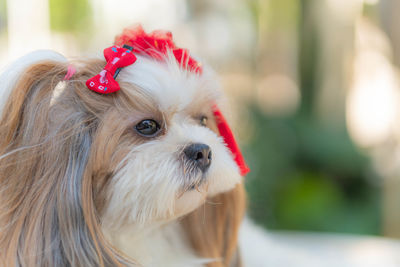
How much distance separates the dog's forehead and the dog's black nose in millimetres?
122

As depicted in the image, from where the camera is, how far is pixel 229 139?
4.70ft

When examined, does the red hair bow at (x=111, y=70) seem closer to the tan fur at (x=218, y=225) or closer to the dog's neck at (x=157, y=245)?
the dog's neck at (x=157, y=245)

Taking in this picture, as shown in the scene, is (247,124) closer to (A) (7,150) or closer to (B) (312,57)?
(B) (312,57)

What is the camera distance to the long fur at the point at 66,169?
108cm

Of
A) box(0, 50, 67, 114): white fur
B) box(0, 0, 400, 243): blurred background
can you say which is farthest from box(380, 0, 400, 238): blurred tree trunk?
box(0, 50, 67, 114): white fur

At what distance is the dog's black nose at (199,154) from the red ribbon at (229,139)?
0.24 metres

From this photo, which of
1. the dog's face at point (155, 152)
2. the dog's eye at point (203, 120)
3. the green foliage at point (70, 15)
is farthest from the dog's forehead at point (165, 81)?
the green foliage at point (70, 15)

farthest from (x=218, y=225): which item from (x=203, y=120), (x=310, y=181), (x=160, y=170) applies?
(x=310, y=181)

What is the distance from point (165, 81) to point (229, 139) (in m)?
0.38

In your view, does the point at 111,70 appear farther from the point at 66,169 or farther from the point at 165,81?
the point at 66,169

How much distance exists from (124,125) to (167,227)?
48 centimetres

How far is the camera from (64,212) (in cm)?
108

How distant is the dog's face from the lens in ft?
3.61

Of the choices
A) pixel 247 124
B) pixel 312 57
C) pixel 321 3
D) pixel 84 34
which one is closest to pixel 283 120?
pixel 247 124
